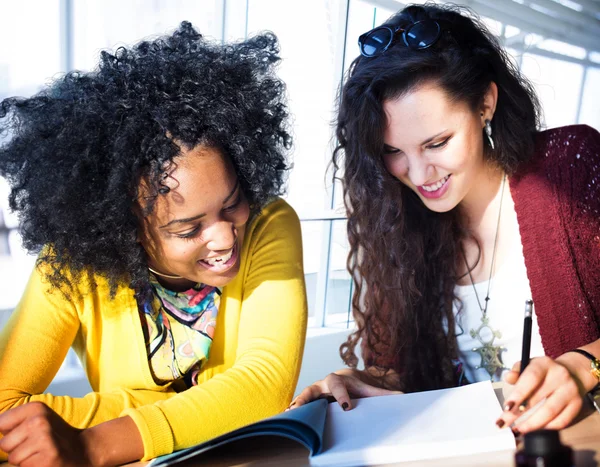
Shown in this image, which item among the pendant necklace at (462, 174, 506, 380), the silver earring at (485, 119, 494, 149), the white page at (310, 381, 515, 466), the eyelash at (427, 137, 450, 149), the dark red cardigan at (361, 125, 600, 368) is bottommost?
the pendant necklace at (462, 174, 506, 380)

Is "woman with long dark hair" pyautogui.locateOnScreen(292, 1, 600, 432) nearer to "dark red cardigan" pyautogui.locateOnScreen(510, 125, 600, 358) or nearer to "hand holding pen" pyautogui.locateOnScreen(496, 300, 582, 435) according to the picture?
"dark red cardigan" pyautogui.locateOnScreen(510, 125, 600, 358)

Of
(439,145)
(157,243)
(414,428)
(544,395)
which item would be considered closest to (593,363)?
(544,395)

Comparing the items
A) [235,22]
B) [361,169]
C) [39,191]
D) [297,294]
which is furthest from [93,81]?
[235,22]

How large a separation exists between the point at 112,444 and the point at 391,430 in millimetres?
347

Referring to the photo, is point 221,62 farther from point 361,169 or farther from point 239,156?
point 361,169

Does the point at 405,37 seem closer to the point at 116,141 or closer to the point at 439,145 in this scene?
the point at 439,145

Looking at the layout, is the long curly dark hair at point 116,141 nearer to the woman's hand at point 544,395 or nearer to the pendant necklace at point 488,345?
the woman's hand at point 544,395

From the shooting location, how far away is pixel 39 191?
1049 millimetres

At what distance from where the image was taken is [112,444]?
800mm

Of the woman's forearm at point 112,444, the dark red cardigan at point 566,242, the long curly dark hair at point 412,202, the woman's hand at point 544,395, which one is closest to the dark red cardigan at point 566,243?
the dark red cardigan at point 566,242

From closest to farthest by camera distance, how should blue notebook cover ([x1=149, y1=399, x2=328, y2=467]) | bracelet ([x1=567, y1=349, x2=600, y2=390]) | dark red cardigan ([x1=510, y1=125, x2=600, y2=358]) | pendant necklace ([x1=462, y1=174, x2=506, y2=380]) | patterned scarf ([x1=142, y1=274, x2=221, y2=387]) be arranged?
blue notebook cover ([x1=149, y1=399, x2=328, y2=467]) → bracelet ([x1=567, y1=349, x2=600, y2=390]) → patterned scarf ([x1=142, y1=274, x2=221, y2=387]) → dark red cardigan ([x1=510, y1=125, x2=600, y2=358]) → pendant necklace ([x1=462, y1=174, x2=506, y2=380])

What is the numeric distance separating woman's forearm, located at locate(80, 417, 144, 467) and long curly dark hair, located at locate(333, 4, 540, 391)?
0.75 meters

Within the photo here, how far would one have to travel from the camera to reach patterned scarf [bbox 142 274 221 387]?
1.14 m

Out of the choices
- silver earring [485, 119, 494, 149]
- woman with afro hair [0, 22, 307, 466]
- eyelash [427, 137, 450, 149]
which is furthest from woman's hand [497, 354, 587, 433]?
silver earring [485, 119, 494, 149]
